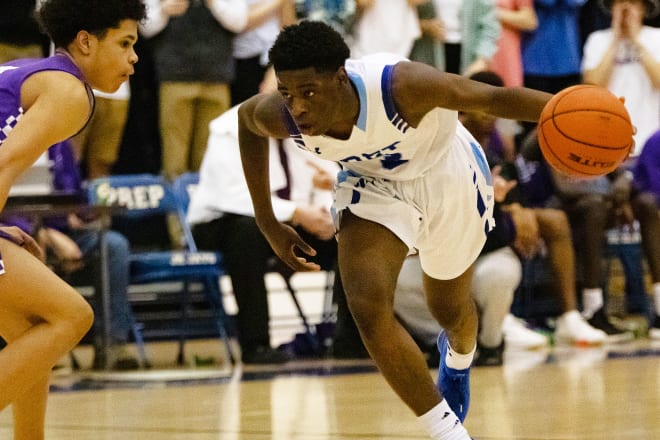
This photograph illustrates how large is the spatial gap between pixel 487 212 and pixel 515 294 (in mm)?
4541

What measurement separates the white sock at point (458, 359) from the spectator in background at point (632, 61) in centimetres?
486

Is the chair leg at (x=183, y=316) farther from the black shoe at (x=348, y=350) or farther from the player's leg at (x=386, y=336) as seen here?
the player's leg at (x=386, y=336)

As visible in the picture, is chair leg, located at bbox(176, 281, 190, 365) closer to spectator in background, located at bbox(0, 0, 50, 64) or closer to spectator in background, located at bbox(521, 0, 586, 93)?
spectator in background, located at bbox(0, 0, 50, 64)

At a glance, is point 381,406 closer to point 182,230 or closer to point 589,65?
point 182,230

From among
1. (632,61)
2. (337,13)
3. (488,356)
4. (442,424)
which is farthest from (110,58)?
(632,61)

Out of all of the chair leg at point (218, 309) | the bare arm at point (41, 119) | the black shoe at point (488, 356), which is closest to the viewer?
the bare arm at point (41, 119)

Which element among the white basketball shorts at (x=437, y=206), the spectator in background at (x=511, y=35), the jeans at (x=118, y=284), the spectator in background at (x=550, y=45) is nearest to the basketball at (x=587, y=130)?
the white basketball shorts at (x=437, y=206)

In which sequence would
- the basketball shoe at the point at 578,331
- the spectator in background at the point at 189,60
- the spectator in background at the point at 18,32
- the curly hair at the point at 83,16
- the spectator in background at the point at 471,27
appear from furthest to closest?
the spectator in background at the point at 471,27 → the spectator in background at the point at 189,60 → the basketball shoe at the point at 578,331 → the spectator in background at the point at 18,32 → the curly hair at the point at 83,16

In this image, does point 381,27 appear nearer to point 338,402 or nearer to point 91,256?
point 91,256

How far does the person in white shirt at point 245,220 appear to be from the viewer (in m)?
7.56

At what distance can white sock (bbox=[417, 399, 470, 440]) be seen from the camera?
388 cm

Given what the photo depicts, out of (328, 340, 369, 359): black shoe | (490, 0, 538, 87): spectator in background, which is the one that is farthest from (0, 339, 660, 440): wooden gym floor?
(490, 0, 538, 87): spectator in background

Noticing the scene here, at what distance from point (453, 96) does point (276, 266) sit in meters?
4.19

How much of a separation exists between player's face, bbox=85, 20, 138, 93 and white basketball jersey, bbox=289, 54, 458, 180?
0.63 metres
